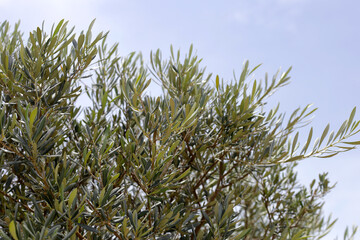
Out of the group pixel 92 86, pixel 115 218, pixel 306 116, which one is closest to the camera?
pixel 115 218

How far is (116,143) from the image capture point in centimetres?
315

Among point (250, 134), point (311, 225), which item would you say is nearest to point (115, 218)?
point (250, 134)

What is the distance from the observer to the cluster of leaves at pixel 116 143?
2.33 meters

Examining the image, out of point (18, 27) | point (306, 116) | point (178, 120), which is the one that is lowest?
point (178, 120)

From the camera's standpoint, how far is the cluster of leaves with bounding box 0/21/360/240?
7.64ft

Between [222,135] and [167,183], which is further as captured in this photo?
[222,135]

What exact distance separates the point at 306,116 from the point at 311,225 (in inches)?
80.4

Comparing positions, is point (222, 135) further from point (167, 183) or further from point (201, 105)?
point (167, 183)

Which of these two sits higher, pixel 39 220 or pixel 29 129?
pixel 29 129

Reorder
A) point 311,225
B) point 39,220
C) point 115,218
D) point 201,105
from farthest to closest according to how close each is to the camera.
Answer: point 311,225 < point 201,105 < point 115,218 < point 39,220

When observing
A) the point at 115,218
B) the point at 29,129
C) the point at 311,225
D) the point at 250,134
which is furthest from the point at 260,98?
the point at 311,225

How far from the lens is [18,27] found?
3.77 m

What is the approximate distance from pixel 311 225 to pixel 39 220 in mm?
3284

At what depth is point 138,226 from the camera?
224cm
